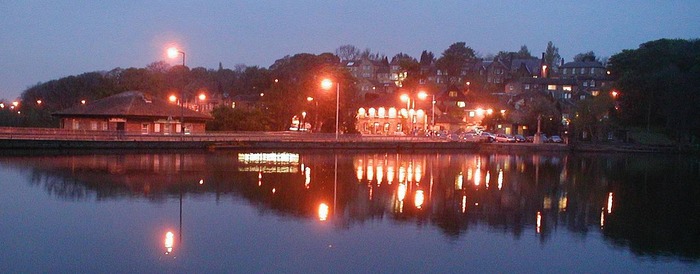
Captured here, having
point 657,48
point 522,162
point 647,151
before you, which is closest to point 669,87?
point 647,151

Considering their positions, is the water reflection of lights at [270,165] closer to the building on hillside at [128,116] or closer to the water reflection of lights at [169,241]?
the water reflection of lights at [169,241]

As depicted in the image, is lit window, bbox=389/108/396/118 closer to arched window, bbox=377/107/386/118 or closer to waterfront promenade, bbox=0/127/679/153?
arched window, bbox=377/107/386/118

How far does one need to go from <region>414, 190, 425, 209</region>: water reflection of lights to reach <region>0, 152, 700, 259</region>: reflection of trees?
0.11 m

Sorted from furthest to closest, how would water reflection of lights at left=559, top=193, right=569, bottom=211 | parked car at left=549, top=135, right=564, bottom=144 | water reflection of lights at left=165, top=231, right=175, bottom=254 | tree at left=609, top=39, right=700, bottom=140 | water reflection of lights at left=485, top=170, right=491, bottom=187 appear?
1. parked car at left=549, top=135, right=564, bottom=144
2. tree at left=609, top=39, right=700, bottom=140
3. water reflection of lights at left=485, top=170, right=491, bottom=187
4. water reflection of lights at left=559, top=193, right=569, bottom=211
5. water reflection of lights at left=165, top=231, right=175, bottom=254

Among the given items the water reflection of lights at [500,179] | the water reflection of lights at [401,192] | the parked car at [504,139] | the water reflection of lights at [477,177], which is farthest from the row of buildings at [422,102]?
the water reflection of lights at [401,192]

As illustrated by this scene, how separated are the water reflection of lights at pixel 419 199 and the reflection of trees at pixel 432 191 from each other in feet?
0.36

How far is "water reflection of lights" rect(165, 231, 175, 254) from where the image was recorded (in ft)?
47.9

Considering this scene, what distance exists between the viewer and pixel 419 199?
23.8 m

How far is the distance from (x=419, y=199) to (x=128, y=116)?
4210 centimetres

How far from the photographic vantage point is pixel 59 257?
45.2 feet

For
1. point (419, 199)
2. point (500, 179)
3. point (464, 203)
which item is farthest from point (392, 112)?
point (464, 203)

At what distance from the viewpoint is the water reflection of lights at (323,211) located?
19.3m

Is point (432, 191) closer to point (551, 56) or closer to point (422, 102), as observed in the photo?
point (422, 102)

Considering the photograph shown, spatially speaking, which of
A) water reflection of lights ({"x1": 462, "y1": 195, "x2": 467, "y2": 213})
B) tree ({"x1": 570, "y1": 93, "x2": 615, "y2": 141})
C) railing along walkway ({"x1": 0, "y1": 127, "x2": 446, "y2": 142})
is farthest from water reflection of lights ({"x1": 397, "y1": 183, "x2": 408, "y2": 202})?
tree ({"x1": 570, "y1": 93, "x2": 615, "y2": 141})
